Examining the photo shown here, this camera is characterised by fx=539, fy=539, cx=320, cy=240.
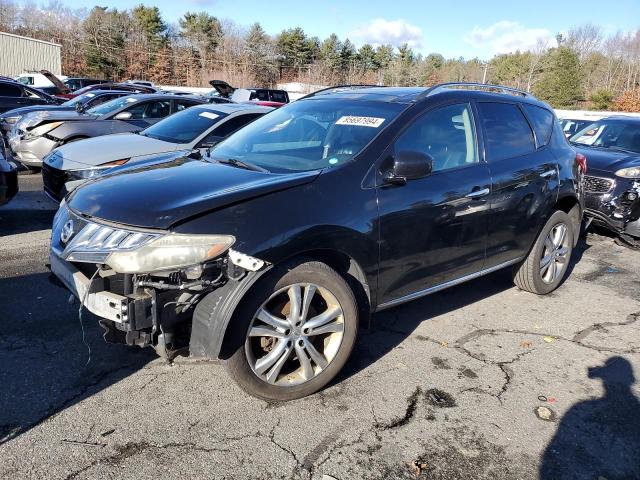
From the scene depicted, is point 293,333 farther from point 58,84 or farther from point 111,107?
point 58,84

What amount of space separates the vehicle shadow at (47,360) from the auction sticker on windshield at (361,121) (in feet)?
6.99

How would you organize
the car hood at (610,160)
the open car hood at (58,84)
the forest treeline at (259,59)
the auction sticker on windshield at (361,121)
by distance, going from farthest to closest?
1. the forest treeline at (259,59)
2. the open car hood at (58,84)
3. the car hood at (610,160)
4. the auction sticker on windshield at (361,121)

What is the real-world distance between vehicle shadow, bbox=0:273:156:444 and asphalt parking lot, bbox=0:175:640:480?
1cm

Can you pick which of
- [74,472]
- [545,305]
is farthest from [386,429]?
[545,305]

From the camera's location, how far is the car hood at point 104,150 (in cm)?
665

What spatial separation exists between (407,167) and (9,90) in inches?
616

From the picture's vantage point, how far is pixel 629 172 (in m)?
6.97

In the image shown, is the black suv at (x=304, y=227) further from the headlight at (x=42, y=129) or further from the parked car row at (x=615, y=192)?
the headlight at (x=42, y=129)

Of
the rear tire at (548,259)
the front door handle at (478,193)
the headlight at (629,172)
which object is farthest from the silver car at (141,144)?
the headlight at (629,172)

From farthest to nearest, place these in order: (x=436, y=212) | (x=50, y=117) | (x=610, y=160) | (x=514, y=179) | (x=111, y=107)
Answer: (x=111, y=107), (x=50, y=117), (x=610, y=160), (x=514, y=179), (x=436, y=212)

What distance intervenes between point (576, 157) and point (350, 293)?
11.0ft

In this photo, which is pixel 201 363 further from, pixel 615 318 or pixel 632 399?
pixel 615 318

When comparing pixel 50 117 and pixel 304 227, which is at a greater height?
pixel 50 117

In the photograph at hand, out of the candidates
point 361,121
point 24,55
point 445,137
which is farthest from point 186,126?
point 24,55
